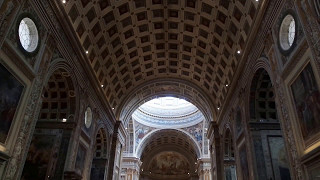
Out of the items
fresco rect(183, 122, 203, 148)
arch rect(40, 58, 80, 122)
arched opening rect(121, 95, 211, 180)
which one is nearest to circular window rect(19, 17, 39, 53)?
arch rect(40, 58, 80, 122)

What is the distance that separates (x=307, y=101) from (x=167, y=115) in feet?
117

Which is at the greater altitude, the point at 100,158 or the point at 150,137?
the point at 150,137

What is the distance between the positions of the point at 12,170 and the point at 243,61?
12.9 metres

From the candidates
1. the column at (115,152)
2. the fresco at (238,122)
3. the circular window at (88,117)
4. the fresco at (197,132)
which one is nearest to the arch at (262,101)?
the fresco at (238,122)

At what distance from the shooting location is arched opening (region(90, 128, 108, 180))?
72.3 feet

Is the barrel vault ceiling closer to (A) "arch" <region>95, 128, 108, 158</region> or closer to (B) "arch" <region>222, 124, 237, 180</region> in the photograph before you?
(A) "arch" <region>95, 128, 108, 158</region>

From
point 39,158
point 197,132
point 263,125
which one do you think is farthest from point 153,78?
point 197,132

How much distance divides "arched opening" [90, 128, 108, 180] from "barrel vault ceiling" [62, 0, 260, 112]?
10.9 ft

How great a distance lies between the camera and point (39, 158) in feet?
47.5

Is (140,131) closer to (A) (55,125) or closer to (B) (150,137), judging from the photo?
(B) (150,137)

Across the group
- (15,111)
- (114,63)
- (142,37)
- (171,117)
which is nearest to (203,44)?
(142,37)

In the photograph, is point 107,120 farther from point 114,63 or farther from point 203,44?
point 203,44

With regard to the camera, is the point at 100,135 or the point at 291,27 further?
the point at 100,135

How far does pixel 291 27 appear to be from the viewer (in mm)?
10391
